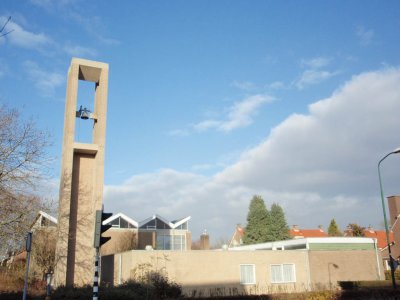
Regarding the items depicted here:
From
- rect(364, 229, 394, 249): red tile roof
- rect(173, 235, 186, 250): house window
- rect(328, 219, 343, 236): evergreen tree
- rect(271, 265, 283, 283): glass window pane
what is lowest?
rect(271, 265, 283, 283): glass window pane

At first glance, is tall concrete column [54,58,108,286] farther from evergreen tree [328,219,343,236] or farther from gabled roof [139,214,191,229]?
evergreen tree [328,219,343,236]

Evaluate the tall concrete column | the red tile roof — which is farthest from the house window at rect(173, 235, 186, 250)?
the red tile roof

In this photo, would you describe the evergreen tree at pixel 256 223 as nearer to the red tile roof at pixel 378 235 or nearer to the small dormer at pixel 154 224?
the red tile roof at pixel 378 235

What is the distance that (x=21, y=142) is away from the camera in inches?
880

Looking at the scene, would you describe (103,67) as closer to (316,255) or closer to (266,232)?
(316,255)

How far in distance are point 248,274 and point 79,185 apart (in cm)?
1312

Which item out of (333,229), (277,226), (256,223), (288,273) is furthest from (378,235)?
(288,273)

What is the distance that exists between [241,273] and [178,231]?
66.8ft

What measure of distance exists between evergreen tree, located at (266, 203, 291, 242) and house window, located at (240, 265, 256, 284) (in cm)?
3307

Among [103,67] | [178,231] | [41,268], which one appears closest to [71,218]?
[41,268]

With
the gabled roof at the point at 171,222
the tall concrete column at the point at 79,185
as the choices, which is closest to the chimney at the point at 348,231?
the gabled roof at the point at 171,222

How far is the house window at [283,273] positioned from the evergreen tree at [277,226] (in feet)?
102

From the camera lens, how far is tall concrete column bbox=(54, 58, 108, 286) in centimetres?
2394

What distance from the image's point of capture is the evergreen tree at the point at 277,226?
62.3m
